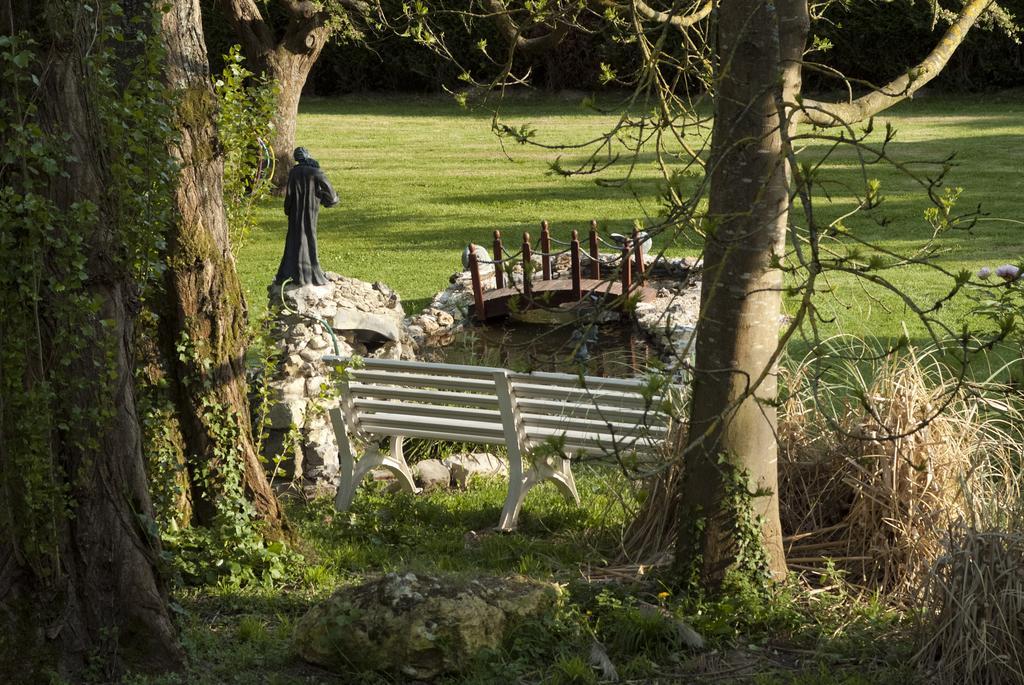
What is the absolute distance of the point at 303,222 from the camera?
9.87 meters

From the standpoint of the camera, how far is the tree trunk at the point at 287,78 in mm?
17234

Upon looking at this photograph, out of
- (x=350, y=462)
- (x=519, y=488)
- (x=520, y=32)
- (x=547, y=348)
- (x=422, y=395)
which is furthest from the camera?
(x=547, y=348)

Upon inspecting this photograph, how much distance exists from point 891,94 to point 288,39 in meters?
13.5

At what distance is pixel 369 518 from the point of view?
6.64 metres

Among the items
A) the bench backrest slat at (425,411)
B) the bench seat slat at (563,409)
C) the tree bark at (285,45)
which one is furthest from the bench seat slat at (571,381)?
the tree bark at (285,45)

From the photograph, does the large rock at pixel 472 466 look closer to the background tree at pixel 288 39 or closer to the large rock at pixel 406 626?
the large rock at pixel 406 626

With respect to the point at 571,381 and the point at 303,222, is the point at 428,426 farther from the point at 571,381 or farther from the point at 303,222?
the point at 303,222

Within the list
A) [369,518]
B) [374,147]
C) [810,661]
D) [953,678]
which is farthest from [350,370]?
[374,147]

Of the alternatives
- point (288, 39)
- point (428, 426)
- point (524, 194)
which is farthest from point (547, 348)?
point (288, 39)

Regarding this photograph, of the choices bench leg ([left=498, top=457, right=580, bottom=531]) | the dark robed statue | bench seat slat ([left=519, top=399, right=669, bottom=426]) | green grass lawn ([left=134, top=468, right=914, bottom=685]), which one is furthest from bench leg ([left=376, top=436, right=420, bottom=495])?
the dark robed statue

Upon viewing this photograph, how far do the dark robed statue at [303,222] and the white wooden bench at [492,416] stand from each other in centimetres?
289

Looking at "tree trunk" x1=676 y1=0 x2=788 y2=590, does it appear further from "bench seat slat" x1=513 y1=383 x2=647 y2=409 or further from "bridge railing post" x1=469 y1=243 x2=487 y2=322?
"bridge railing post" x1=469 y1=243 x2=487 y2=322

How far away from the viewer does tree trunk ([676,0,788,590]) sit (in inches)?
188

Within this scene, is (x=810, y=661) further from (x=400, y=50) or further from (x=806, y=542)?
(x=400, y=50)
